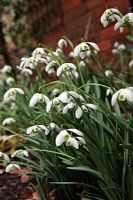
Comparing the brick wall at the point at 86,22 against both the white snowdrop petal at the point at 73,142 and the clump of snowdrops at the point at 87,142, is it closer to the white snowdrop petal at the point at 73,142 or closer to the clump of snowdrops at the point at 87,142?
the clump of snowdrops at the point at 87,142

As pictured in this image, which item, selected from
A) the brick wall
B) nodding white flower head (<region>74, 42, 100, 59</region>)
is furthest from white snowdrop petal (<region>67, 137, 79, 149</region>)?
the brick wall

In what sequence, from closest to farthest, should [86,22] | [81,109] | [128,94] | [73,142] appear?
[128,94] → [73,142] → [81,109] → [86,22]

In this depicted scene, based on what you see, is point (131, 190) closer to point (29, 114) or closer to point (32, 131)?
point (32, 131)

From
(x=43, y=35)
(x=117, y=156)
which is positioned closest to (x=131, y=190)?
(x=117, y=156)

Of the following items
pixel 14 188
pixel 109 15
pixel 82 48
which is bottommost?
pixel 14 188

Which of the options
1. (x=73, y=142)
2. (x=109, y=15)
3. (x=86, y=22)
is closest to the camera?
(x=73, y=142)

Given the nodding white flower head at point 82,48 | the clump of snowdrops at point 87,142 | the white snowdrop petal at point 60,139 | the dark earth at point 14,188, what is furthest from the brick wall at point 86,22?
the white snowdrop petal at point 60,139

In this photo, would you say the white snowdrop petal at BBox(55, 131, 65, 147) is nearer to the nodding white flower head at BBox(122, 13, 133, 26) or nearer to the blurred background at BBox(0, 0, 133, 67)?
the nodding white flower head at BBox(122, 13, 133, 26)

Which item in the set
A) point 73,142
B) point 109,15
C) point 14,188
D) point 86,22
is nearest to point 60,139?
point 73,142

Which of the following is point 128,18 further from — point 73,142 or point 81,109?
point 73,142
